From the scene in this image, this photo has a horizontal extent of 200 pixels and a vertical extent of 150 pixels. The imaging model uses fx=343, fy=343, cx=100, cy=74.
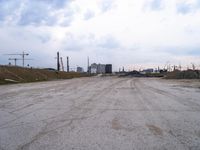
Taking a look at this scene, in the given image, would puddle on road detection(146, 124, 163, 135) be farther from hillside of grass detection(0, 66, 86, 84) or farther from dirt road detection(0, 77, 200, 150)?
hillside of grass detection(0, 66, 86, 84)

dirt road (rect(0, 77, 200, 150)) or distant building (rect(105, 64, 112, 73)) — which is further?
distant building (rect(105, 64, 112, 73))

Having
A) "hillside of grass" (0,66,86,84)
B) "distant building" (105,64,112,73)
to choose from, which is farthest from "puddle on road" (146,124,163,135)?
"distant building" (105,64,112,73)

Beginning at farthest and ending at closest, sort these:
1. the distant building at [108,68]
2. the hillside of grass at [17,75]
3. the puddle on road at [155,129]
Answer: the distant building at [108,68]
the hillside of grass at [17,75]
the puddle on road at [155,129]

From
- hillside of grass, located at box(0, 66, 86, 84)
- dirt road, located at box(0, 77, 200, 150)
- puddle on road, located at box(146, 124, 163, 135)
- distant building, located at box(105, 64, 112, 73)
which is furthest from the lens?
distant building, located at box(105, 64, 112, 73)

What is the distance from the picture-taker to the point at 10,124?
10.2 meters

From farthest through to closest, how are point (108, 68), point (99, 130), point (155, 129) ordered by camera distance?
point (108, 68), point (155, 129), point (99, 130)

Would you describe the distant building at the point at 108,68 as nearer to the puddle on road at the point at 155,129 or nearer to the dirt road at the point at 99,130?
the dirt road at the point at 99,130

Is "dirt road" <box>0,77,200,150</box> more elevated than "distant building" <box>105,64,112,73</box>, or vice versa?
"distant building" <box>105,64,112,73</box>

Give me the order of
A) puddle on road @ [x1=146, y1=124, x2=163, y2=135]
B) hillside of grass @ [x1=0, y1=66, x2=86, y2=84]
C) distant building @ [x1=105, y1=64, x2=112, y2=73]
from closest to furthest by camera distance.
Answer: puddle on road @ [x1=146, y1=124, x2=163, y2=135]
hillside of grass @ [x1=0, y1=66, x2=86, y2=84]
distant building @ [x1=105, y1=64, x2=112, y2=73]

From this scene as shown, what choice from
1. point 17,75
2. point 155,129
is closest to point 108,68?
point 17,75

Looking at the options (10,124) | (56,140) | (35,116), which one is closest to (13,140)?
(56,140)

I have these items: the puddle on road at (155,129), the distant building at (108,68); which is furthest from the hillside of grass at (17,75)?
the distant building at (108,68)

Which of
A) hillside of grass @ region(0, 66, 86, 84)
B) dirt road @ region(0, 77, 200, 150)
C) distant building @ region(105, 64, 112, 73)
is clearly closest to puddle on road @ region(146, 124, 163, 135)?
dirt road @ region(0, 77, 200, 150)

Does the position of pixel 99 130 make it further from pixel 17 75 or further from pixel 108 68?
pixel 108 68
